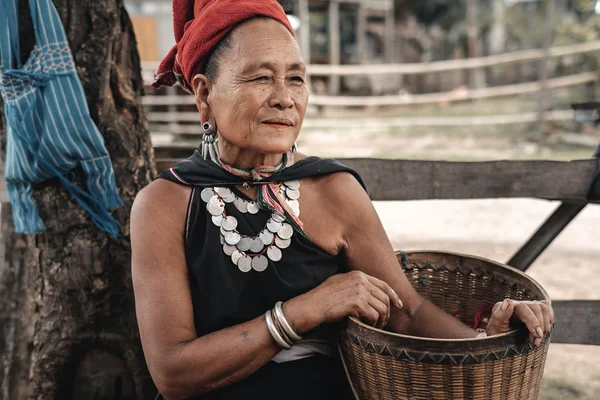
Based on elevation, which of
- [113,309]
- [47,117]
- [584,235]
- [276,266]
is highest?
[47,117]

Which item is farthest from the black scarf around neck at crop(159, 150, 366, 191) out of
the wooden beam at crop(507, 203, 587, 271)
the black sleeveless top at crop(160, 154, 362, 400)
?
the wooden beam at crop(507, 203, 587, 271)

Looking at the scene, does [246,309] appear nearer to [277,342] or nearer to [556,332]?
[277,342]

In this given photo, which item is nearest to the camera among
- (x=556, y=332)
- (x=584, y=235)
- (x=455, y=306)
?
(x=455, y=306)

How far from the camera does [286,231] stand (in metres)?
1.72

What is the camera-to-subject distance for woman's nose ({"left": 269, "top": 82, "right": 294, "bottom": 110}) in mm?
1625

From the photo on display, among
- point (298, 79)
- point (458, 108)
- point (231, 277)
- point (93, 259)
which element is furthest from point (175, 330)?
point (458, 108)

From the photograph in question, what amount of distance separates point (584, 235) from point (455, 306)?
17.4 ft

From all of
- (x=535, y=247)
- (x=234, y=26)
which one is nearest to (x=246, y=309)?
(x=234, y=26)

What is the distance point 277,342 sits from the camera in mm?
1559

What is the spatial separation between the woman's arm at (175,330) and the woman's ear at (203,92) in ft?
1.01

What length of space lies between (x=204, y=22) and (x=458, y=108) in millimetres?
15940

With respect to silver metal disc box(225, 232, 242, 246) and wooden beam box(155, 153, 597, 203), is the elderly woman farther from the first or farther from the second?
wooden beam box(155, 153, 597, 203)

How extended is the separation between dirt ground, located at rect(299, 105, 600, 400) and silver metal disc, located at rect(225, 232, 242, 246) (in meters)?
2.67

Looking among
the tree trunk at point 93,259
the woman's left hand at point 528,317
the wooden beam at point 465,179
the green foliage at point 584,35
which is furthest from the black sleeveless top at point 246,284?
the green foliage at point 584,35
